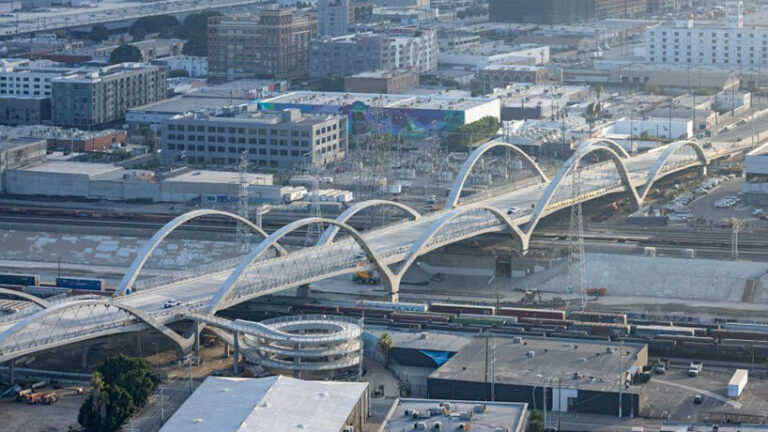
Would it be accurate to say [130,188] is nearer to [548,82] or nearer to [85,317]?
[85,317]

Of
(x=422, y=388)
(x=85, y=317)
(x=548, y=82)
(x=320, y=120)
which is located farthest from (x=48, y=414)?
(x=548, y=82)

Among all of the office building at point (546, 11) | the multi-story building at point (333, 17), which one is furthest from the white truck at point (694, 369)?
the office building at point (546, 11)

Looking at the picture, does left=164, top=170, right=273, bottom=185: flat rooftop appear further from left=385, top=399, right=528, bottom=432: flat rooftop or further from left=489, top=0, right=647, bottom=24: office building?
left=489, top=0, right=647, bottom=24: office building

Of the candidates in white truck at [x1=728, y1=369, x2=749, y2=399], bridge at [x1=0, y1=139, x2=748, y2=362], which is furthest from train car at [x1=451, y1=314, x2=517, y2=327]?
white truck at [x1=728, y1=369, x2=749, y2=399]

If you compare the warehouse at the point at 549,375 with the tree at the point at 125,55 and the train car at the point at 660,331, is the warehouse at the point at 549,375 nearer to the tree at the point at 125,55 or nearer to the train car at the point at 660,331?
the train car at the point at 660,331

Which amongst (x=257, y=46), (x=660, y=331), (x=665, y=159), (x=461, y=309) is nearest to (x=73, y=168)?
(x=665, y=159)

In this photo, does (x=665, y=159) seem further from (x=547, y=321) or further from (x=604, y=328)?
(x=604, y=328)
